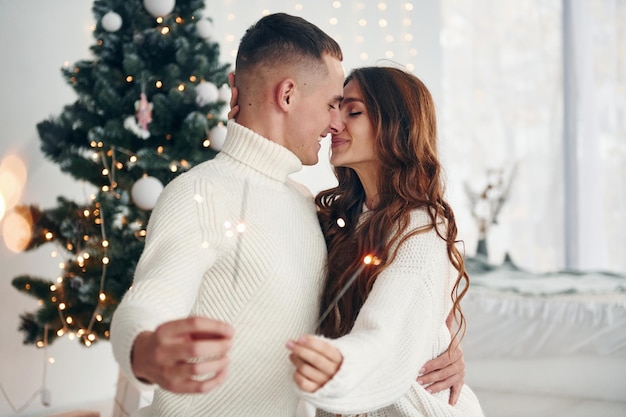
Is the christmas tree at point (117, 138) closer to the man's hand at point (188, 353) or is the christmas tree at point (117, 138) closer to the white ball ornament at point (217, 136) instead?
the white ball ornament at point (217, 136)

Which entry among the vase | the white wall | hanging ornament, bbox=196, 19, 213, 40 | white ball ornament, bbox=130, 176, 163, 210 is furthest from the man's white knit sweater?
the vase

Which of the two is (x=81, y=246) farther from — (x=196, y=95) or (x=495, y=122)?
(x=495, y=122)

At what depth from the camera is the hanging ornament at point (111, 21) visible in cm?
237

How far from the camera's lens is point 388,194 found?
1552mm

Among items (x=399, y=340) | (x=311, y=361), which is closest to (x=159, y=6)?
(x=399, y=340)

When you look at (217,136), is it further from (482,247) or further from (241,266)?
(482,247)

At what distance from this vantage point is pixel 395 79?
1606 mm

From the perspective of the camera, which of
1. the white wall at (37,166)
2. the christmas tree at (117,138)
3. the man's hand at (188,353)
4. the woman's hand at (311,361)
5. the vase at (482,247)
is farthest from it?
the vase at (482,247)

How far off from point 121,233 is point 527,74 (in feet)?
13.2

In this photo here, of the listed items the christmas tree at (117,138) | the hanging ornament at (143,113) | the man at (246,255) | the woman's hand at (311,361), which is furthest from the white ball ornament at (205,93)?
the woman's hand at (311,361)

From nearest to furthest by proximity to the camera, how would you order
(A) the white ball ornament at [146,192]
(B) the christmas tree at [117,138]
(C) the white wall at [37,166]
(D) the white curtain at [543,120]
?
(A) the white ball ornament at [146,192]
(B) the christmas tree at [117,138]
(C) the white wall at [37,166]
(D) the white curtain at [543,120]

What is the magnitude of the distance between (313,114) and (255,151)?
0.14 meters

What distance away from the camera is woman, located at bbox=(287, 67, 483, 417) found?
3.20 ft

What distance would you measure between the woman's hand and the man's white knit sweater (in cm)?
17
